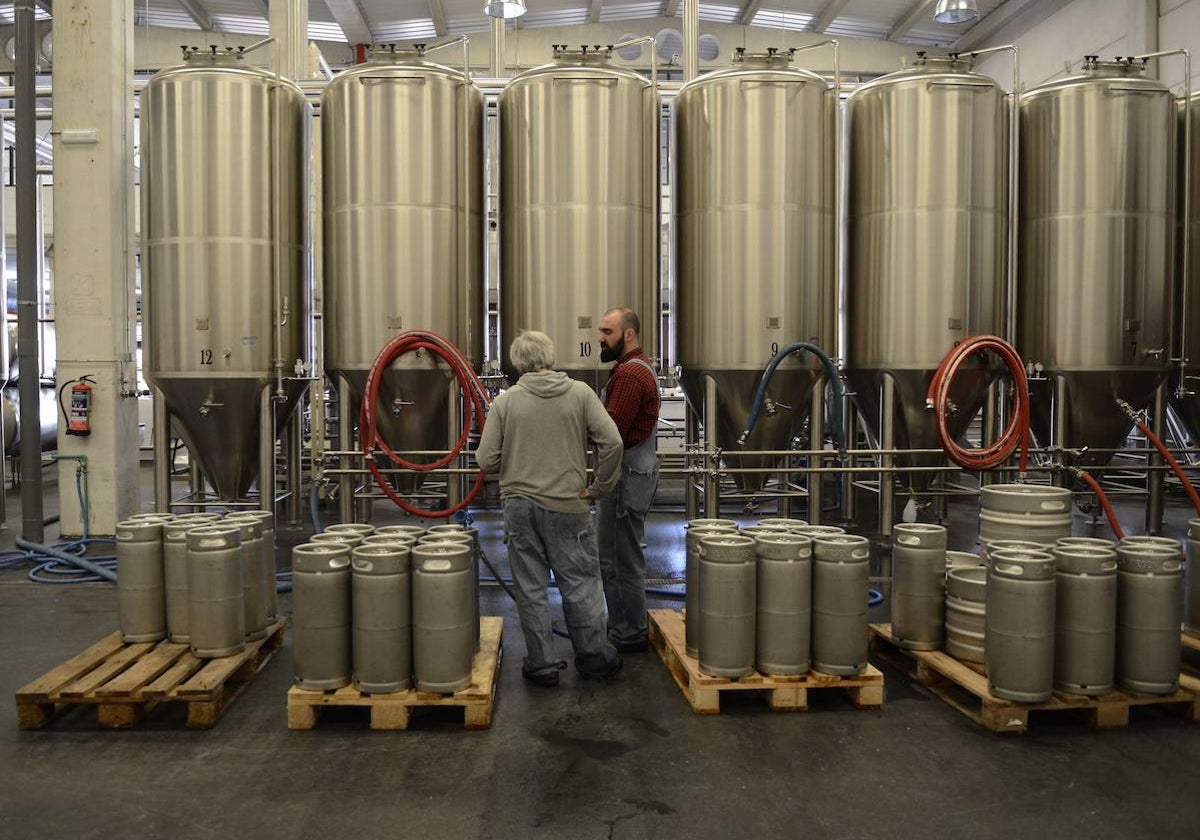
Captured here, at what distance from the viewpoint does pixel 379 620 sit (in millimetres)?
3582

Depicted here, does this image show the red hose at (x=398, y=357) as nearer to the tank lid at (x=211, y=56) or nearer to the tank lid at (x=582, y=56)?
the tank lid at (x=582, y=56)

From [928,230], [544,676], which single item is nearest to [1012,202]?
[928,230]

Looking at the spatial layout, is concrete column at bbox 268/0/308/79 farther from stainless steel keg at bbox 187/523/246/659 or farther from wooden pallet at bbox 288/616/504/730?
wooden pallet at bbox 288/616/504/730

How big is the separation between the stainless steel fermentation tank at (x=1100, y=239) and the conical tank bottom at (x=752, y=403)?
1882 millimetres

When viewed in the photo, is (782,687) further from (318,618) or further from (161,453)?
(161,453)

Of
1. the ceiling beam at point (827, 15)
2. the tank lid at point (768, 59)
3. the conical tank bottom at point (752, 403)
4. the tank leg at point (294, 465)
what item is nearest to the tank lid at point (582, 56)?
the tank lid at point (768, 59)

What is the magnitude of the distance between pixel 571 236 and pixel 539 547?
2.78 meters

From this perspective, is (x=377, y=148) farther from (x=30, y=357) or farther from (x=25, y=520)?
(x=25, y=520)

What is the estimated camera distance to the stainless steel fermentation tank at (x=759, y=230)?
6.23 meters

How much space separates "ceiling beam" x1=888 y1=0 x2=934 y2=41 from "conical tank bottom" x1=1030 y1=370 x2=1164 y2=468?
872 centimetres

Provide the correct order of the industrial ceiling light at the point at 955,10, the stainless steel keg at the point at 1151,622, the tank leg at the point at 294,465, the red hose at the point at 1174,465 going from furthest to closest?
1. the industrial ceiling light at the point at 955,10
2. the tank leg at the point at 294,465
3. the red hose at the point at 1174,465
4. the stainless steel keg at the point at 1151,622

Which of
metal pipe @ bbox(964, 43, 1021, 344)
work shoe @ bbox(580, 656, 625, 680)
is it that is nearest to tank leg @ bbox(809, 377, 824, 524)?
metal pipe @ bbox(964, 43, 1021, 344)

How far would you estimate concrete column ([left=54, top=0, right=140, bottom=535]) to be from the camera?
281 inches

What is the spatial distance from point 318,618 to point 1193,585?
3874 mm
